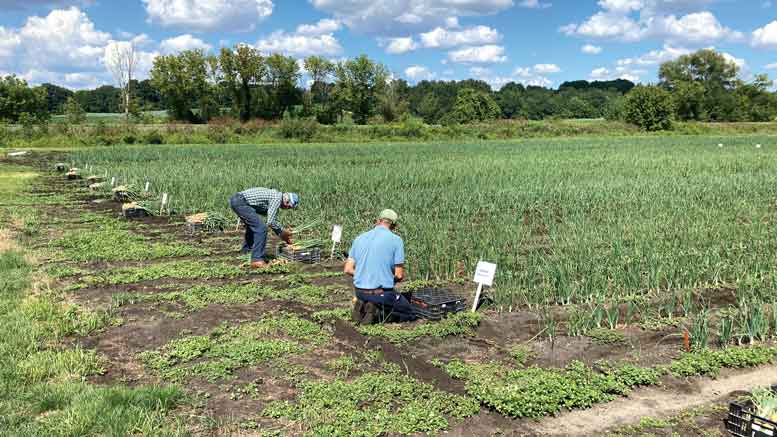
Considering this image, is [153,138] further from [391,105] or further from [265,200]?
[265,200]

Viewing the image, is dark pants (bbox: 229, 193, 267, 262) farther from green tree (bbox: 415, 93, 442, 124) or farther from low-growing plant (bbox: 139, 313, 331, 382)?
green tree (bbox: 415, 93, 442, 124)

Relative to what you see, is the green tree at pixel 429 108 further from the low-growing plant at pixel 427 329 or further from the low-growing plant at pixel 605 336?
the low-growing plant at pixel 605 336

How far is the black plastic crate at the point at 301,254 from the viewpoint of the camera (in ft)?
28.8

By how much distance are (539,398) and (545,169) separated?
1747 cm

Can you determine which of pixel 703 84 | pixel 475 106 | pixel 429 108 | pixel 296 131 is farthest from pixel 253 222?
pixel 703 84

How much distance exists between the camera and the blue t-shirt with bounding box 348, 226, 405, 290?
6020 mm

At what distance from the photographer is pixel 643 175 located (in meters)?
18.8

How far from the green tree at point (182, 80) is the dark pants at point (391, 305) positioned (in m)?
62.9

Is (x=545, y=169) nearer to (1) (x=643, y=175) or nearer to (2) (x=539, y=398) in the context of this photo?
(1) (x=643, y=175)

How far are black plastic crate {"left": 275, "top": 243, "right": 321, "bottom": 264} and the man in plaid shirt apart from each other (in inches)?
7.4

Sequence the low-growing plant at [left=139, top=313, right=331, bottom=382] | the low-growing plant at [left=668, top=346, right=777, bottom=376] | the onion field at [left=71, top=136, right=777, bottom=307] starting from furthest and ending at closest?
the onion field at [left=71, top=136, right=777, bottom=307] → the low-growing plant at [left=139, top=313, right=331, bottom=382] → the low-growing plant at [left=668, top=346, right=777, bottom=376]

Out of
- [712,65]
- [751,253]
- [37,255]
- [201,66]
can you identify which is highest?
[712,65]

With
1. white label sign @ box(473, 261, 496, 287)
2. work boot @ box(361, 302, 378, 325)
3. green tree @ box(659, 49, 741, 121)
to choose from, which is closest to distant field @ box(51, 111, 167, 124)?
work boot @ box(361, 302, 378, 325)

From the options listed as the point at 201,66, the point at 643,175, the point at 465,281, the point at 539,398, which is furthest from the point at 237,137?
the point at 539,398
